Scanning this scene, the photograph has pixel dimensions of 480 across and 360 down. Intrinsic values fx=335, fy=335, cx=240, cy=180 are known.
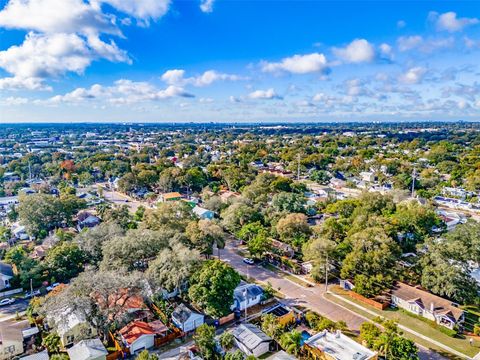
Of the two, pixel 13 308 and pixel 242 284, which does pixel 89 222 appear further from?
pixel 242 284

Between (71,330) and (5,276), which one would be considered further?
(5,276)

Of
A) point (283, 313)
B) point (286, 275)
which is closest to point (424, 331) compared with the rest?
point (283, 313)

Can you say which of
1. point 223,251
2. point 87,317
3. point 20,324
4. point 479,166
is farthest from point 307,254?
point 479,166

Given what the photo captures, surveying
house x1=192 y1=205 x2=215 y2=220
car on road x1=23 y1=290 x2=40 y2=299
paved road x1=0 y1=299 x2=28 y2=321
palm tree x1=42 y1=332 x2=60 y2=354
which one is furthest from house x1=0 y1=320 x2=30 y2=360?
house x1=192 y1=205 x2=215 y2=220

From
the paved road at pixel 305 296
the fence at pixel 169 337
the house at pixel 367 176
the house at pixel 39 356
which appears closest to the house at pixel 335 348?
the paved road at pixel 305 296

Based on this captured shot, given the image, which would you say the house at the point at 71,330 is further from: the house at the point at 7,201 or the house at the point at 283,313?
the house at the point at 7,201
